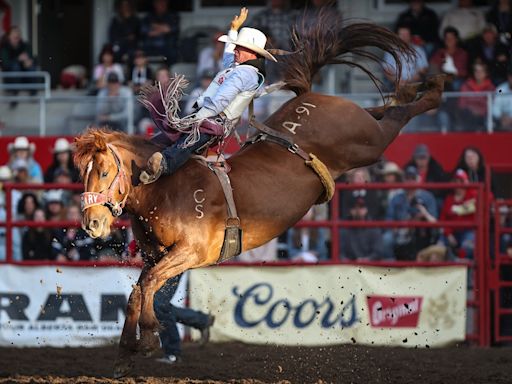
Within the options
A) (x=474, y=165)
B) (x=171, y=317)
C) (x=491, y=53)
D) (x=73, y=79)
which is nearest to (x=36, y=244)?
(x=171, y=317)

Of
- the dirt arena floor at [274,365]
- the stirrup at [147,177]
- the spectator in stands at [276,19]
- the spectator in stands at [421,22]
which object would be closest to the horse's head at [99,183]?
the stirrup at [147,177]

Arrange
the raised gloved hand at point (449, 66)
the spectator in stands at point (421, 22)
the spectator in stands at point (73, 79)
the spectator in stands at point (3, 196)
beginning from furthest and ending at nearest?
the spectator in stands at point (73, 79), the spectator in stands at point (421, 22), the raised gloved hand at point (449, 66), the spectator in stands at point (3, 196)

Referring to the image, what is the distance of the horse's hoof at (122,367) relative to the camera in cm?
657

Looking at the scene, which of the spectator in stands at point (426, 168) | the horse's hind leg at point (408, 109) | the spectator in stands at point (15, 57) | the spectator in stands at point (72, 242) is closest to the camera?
the horse's hind leg at point (408, 109)

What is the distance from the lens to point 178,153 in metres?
6.70

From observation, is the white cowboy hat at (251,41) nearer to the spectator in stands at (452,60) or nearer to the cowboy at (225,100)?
the cowboy at (225,100)

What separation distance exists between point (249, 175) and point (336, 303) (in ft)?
8.23

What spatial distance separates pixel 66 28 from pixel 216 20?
272 cm

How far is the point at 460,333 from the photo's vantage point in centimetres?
924

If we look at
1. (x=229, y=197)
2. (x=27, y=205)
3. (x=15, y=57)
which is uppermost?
(x=15, y=57)

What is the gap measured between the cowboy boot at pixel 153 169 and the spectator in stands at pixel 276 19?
6110 millimetres

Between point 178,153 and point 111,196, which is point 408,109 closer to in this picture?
point 178,153

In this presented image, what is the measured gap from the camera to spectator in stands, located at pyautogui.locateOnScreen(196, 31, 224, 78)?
12383mm

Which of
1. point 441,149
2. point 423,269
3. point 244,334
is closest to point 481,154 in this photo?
point 441,149
